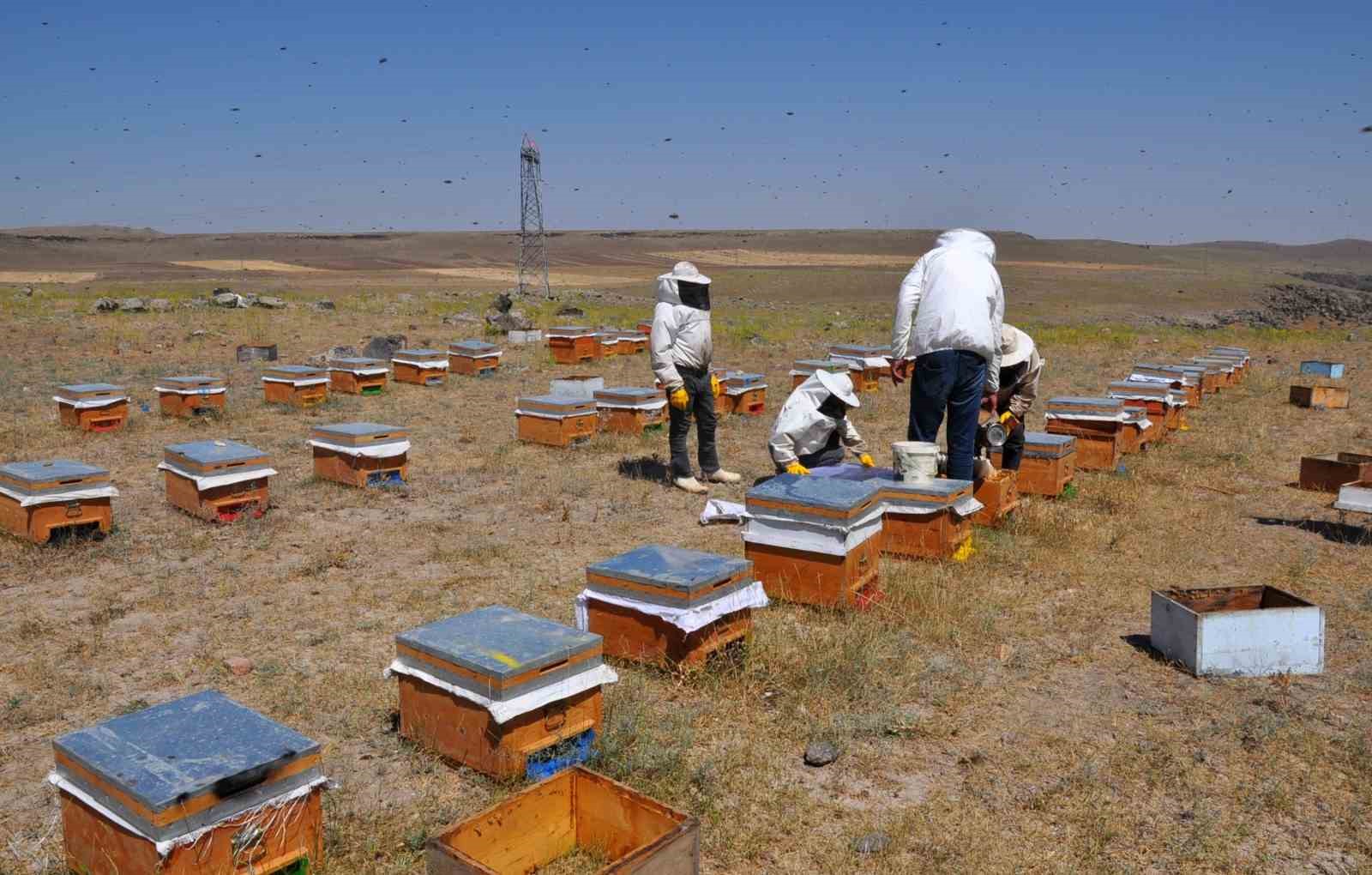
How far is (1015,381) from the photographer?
8180mm

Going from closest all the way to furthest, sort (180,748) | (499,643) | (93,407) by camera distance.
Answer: (180,748) → (499,643) → (93,407)

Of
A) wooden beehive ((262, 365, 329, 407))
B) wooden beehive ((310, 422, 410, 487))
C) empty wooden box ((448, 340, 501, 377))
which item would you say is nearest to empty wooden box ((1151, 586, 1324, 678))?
wooden beehive ((310, 422, 410, 487))

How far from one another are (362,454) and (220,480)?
1454 mm

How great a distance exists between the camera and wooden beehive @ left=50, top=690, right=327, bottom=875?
290 cm

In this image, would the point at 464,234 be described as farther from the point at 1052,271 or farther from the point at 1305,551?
the point at 1305,551

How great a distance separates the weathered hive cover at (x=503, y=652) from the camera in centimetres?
371

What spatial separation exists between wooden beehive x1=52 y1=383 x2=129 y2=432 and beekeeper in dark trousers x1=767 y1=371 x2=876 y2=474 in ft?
27.6

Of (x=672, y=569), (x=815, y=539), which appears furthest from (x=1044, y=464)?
(x=672, y=569)

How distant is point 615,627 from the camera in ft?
16.4

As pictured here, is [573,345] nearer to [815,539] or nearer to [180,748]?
[815,539]

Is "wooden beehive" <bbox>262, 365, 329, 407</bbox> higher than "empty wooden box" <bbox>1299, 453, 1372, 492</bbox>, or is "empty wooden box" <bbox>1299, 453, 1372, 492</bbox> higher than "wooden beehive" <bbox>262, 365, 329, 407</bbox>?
"wooden beehive" <bbox>262, 365, 329, 407</bbox>

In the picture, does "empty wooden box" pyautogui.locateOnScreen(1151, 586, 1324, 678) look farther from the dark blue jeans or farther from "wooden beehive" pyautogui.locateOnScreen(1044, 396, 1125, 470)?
"wooden beehive" pyautogui.locateOnScreen(1044, 396, 1125, 470)

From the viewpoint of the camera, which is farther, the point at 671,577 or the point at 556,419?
the point at 556,419

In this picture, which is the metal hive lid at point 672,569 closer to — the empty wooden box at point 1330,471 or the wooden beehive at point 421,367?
the empty wooden box at point 1330,471
